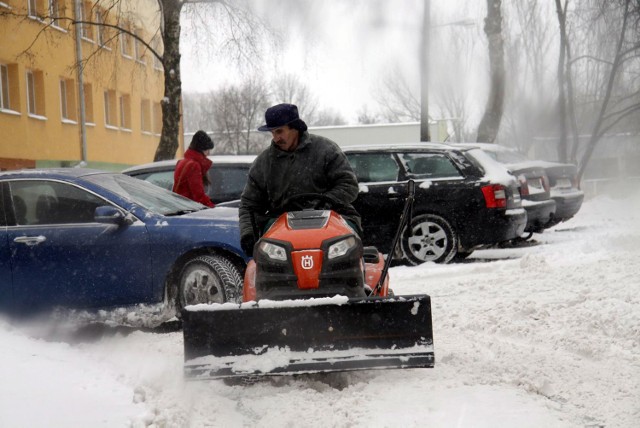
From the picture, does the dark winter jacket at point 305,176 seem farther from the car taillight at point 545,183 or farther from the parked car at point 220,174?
the car taillight at point 545,183

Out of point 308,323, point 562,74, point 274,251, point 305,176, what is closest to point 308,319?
point 308,323

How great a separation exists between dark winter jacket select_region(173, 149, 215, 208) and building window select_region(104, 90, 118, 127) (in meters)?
26.1

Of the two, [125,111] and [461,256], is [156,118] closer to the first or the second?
[125,111]

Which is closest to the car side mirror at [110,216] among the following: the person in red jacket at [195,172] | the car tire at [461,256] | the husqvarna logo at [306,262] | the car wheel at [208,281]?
the car wheel at [208,281]

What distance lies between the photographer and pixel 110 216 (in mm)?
8078

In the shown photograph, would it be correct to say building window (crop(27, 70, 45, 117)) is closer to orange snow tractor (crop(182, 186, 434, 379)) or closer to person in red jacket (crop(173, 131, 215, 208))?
person in red jacket (crop(173, 131, 215, 208))

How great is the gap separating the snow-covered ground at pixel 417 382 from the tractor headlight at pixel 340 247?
2.78 ft

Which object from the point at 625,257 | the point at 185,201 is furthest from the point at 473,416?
the point at 625,257

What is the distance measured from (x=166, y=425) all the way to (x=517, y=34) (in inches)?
1851

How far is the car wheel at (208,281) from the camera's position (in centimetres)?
815

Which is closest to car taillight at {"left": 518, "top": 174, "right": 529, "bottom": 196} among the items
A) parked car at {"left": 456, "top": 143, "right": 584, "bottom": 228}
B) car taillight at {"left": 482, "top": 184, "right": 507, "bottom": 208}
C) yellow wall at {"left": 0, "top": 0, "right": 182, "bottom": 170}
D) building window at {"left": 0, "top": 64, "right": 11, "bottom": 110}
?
parked car at {"left": 456, "top": 143, "right": 584, "bottom": 228}

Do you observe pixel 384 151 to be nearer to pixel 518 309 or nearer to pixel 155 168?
pixel 155 168

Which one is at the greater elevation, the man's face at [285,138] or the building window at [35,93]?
the building window at [35,93]

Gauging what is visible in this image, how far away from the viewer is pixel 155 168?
495 inches
